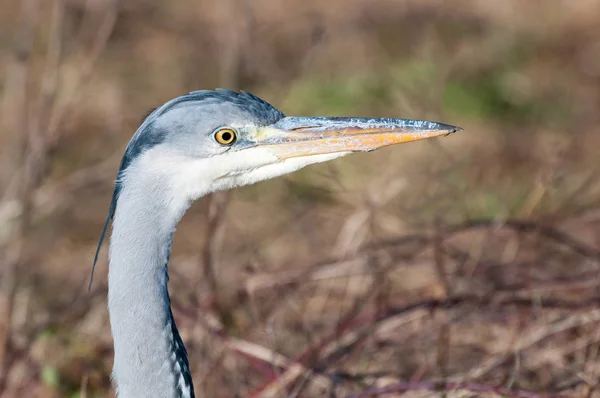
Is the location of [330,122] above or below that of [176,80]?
below

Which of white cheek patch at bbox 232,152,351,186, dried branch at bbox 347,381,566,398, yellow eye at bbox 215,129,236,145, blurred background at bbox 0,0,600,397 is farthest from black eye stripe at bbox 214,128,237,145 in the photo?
dried branch at bbox 347,381,566,398

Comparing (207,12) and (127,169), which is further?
(207,12)

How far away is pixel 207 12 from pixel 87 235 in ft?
10.6

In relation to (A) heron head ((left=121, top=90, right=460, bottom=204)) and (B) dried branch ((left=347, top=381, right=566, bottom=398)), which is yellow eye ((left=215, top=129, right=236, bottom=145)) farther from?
(B) dried branch ((left=347, top=381, right=566, bottom=398))

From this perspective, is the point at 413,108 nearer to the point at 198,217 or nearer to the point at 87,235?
the point at 198,217

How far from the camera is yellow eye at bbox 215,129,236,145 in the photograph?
262 centimetres

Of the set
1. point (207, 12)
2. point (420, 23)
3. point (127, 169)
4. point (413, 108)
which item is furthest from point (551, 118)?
point (127, 169)

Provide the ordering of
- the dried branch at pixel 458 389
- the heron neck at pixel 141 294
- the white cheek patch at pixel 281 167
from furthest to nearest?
the dried branch at pixel 458 389 < the white cheek patch at pixel 281 167 < the heron neck at pixel 141 294

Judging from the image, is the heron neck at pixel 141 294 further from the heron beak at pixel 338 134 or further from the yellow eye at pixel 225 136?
the heron beak at pixel 338 134

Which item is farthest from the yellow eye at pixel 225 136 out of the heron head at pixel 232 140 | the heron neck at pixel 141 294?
the heron neck at pixel 141 294

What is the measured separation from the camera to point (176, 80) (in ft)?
23.8

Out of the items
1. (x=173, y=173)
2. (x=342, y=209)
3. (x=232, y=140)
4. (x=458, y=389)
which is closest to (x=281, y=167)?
(x=232, y=140)

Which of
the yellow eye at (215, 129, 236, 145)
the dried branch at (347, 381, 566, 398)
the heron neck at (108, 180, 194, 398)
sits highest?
the yellow eye at (215, 129, 236, 145)

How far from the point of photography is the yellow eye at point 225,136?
2621 mm
